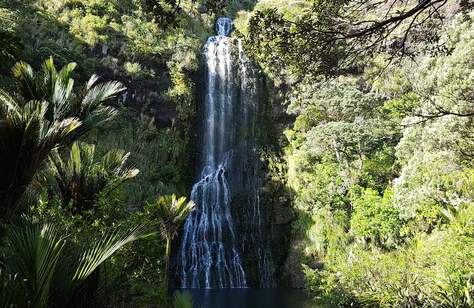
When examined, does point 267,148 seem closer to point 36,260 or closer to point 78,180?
point 78,180

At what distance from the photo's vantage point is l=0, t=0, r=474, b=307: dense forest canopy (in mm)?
4069

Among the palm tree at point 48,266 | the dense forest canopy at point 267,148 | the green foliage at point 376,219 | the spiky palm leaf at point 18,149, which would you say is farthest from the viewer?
the green foliage at point 376,219

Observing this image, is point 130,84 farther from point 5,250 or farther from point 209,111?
point 5,250

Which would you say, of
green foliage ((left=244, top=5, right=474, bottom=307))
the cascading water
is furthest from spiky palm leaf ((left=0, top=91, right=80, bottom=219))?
the cascading water

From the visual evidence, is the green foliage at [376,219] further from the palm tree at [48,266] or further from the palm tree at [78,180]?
the palm tree at [48,266]

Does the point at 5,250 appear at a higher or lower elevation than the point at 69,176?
lower

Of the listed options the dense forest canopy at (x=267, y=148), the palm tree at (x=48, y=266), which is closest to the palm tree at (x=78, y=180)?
the dense forest canopy at (x=267, y=148)

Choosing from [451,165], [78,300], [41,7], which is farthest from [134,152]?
[78,300]

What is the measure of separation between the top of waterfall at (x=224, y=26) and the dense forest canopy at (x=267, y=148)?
0.69 metres

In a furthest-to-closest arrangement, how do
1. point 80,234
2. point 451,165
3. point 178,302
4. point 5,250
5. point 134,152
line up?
point 134,152 < point 451,165 < point 80,234 < point 178,302 < point 5,250

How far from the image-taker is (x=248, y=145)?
2644 centimetres

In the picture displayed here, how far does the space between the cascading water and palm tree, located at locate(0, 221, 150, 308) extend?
18.1 m

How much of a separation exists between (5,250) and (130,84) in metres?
23.8

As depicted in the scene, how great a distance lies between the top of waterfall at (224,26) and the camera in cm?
3407
